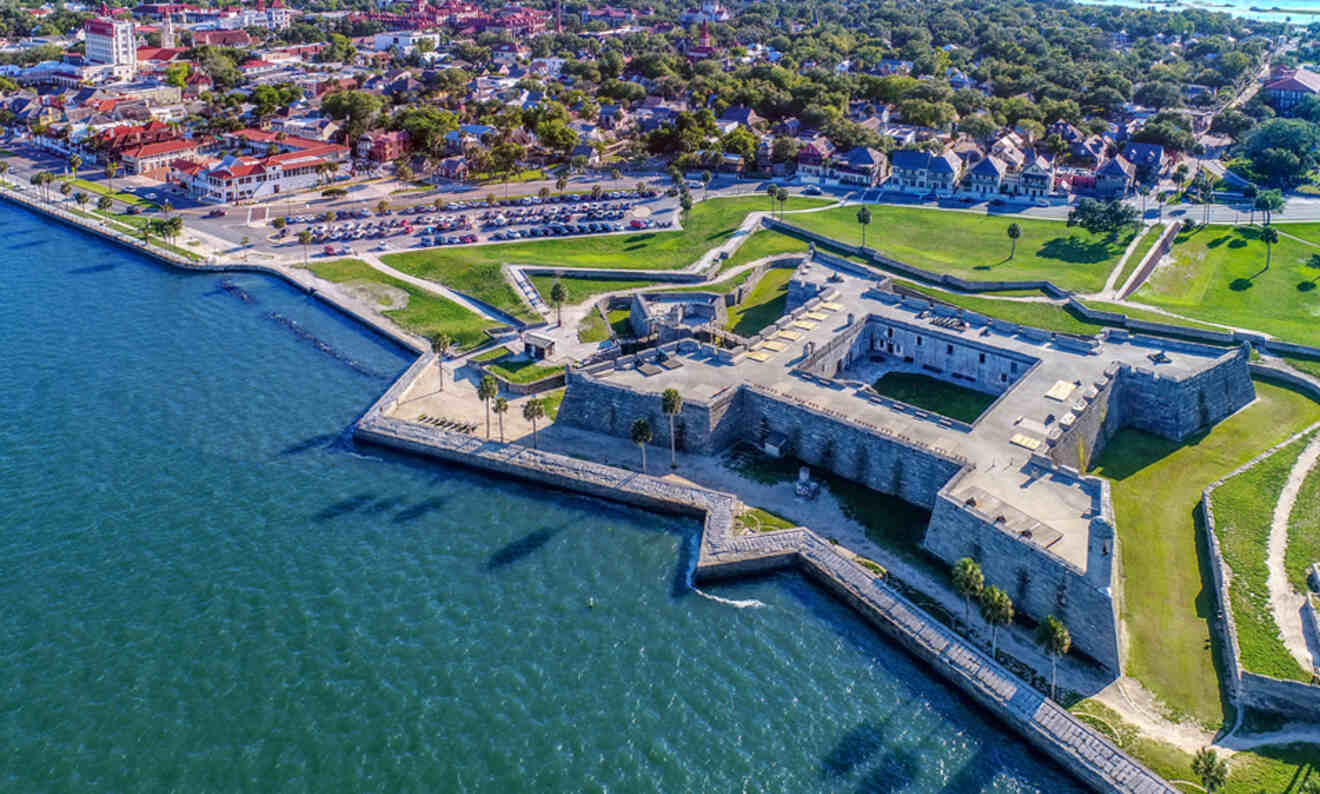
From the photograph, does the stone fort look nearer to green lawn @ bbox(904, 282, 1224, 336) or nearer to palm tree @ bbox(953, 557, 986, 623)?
palm tree @ bbox(953, 557, 986, 623)

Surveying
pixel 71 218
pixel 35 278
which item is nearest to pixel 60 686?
pixel 35 278

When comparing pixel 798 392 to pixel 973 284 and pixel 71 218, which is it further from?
pixel 71 218

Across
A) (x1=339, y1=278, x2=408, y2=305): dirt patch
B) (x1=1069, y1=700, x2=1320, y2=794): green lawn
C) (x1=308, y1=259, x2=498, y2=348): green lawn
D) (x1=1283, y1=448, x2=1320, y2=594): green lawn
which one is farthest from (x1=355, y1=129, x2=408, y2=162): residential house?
(x1=1069, y1=700, x2=1320, y2=794): green lawn

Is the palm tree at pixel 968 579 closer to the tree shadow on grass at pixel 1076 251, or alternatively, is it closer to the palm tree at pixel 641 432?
the palm tree at pixel 641 432

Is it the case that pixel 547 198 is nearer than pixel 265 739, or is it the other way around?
pixel 265 739

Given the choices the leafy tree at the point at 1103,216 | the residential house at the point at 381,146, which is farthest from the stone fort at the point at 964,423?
the residential house at the point at 381,146

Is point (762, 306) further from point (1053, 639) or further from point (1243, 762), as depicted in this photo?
point (1243, 762)
